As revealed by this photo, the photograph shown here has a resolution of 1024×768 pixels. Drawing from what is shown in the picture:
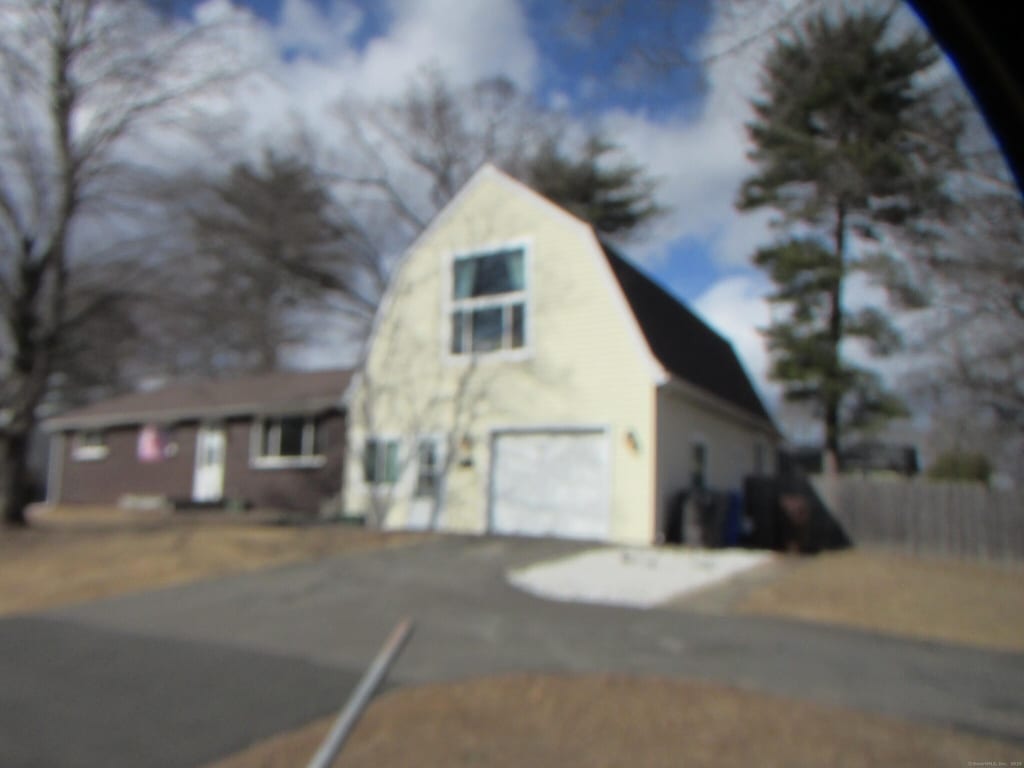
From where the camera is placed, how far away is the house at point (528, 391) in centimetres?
1374

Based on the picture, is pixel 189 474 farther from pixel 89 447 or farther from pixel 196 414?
pixel 89 447

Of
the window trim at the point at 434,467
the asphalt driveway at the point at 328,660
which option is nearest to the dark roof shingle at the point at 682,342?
the window trim at the point at 434,467

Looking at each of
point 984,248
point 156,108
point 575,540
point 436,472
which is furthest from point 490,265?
point 984,248

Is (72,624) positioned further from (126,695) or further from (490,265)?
(490,265)

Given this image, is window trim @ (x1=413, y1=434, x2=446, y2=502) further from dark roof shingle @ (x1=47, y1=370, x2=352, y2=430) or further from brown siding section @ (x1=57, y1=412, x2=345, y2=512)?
dark roof shingle @ (x1=47, y1=370, x2=352, y2=430)

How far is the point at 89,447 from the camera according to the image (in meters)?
25.6

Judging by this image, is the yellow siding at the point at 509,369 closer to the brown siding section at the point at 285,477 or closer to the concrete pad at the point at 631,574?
the concrete pad at the point at 631,574

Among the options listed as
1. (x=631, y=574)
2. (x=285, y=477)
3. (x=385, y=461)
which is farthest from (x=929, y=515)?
(x=285, y=477)

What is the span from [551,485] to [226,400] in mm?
12022

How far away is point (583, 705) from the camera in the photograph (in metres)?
5.19

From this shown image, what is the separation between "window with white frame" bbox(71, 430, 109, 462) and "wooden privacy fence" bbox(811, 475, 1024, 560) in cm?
2172

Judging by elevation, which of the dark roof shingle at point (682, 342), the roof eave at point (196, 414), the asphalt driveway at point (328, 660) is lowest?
the asphalt driveway at point (328, 660)

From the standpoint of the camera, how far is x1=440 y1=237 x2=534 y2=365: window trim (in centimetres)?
1522

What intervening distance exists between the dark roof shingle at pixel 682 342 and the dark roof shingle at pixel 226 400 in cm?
825
